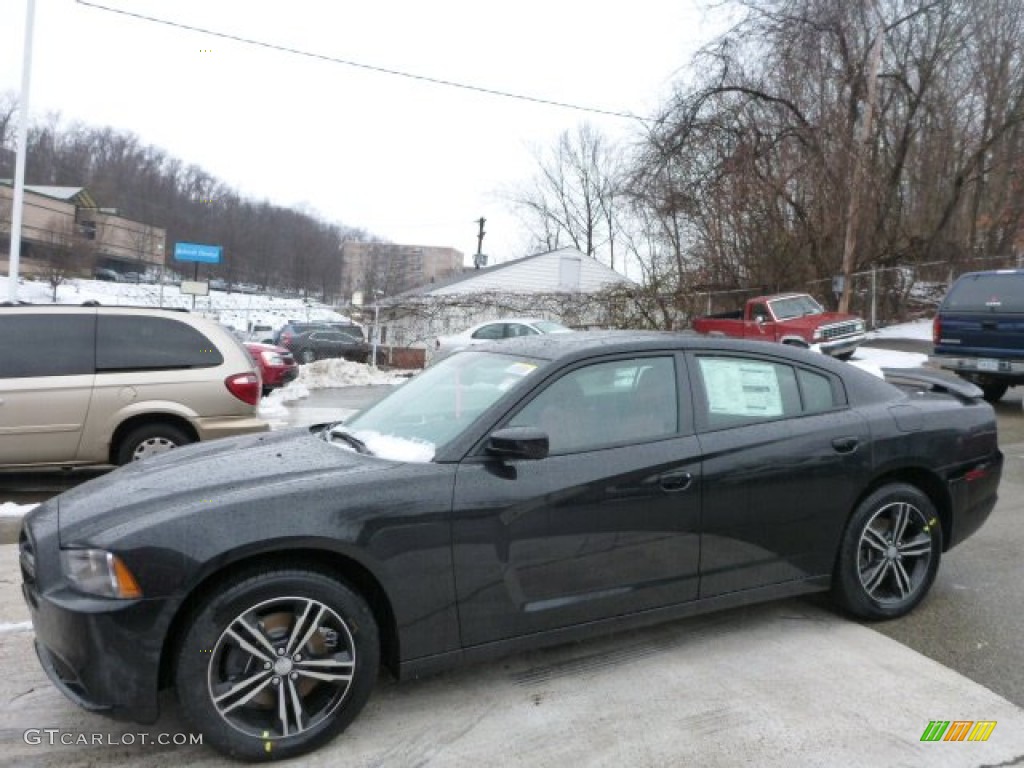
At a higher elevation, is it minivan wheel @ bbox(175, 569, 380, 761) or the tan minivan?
the tan minivan

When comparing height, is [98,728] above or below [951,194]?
below

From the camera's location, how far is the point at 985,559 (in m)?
4.87

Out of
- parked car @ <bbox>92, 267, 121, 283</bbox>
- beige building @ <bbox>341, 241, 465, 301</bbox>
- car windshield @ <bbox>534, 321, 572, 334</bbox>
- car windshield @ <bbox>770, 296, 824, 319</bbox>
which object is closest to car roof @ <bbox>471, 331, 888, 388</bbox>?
car windshield @ <bbox>770, 296, 824, 319</bbox>

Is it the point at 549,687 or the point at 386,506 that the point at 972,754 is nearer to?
the point at 549,687

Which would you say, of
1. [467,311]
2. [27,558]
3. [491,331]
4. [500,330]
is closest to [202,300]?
[467,311]

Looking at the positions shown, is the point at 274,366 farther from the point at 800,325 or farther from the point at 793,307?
the point at 793,307

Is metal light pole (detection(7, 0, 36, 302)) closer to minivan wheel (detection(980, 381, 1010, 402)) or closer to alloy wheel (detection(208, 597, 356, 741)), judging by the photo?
alloy wheel (detection(208, 597, 356, 741))

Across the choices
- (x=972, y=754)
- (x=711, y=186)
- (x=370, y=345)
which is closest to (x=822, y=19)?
(x=711, y=186)

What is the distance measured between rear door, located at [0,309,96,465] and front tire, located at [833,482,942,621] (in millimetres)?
5727

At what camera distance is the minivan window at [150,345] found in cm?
646

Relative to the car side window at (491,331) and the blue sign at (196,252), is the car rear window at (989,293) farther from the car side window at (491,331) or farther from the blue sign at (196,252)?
the blue sign at (196,252)

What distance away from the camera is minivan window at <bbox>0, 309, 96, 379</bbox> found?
20.4ft

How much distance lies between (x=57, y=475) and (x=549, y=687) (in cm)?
631

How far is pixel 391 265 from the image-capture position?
8950cm
